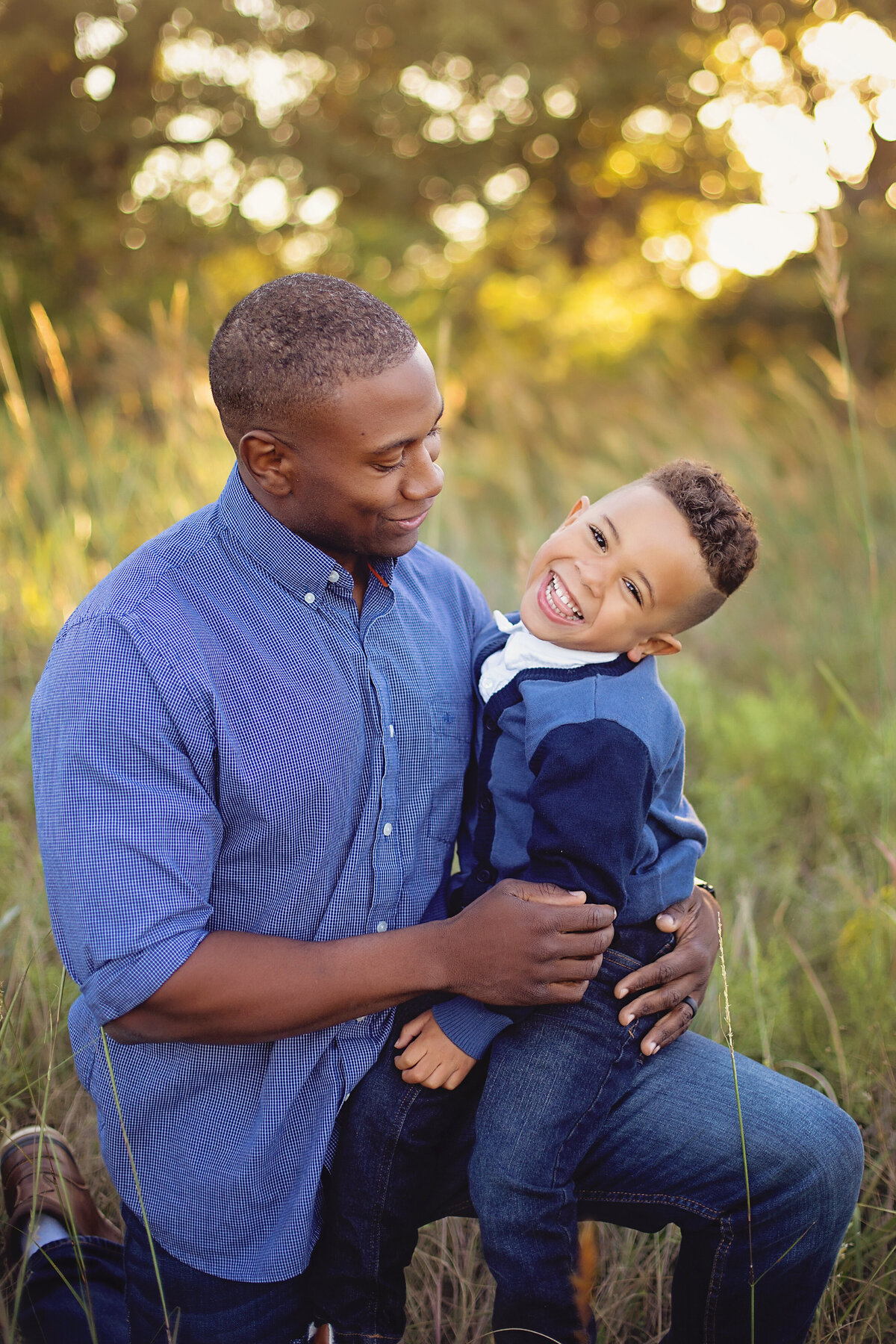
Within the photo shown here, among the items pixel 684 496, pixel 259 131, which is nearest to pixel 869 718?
pixel 684 496

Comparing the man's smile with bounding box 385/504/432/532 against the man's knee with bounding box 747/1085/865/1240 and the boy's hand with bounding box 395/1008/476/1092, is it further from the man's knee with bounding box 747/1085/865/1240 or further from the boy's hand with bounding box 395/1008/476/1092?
the man's knee with bounding box 747/1085/865/1240

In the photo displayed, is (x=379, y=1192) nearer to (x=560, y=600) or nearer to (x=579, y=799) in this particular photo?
(x=579, y=799)

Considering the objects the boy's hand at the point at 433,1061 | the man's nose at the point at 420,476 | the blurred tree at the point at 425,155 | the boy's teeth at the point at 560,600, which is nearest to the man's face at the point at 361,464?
the man's nose at the point at 420,476

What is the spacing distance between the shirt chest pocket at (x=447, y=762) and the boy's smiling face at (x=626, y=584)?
21 centimetres

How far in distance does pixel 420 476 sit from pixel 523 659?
0.38m

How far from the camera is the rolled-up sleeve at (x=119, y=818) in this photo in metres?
1.38

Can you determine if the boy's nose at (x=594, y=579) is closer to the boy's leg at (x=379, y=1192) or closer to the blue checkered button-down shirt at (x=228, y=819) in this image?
the blue checkered button-down shirt at (x=228, y=819)

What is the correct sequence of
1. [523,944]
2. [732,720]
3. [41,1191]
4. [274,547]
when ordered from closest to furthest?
[523,944], [274,547], [41,1191], [732,720]

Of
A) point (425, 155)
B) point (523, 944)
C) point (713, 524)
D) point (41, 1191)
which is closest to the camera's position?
point (523, 944)

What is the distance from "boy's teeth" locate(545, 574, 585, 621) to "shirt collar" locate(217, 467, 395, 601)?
39cm


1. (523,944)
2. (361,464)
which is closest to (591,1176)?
(523,944)

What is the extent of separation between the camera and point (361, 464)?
1.56 meters

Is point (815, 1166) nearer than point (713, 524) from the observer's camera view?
Yes

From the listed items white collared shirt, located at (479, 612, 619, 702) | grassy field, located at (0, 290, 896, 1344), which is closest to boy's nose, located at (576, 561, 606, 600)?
white collared shirt, located at (479, 612, 619, 702)
